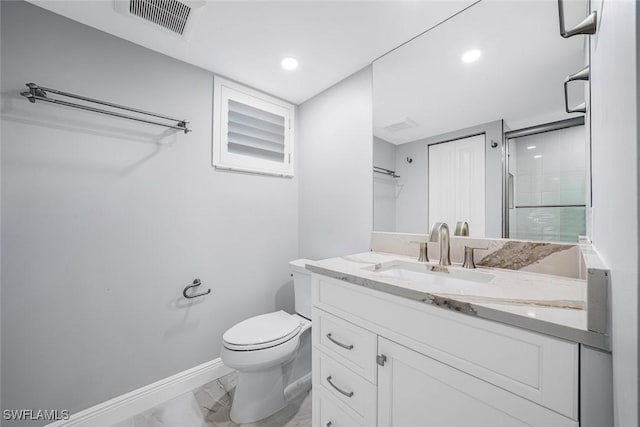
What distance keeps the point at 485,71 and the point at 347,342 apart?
145 cm

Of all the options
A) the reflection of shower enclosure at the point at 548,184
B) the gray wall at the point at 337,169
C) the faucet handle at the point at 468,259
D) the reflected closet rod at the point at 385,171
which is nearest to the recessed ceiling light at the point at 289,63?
the gray wall at the point at 337,169

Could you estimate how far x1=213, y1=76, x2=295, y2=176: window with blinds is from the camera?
71.8 inches

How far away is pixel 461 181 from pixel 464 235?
0.94ft

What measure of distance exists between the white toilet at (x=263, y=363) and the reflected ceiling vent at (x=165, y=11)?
177cm

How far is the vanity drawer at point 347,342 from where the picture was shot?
0.92m

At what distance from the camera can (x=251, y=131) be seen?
78.7 inches

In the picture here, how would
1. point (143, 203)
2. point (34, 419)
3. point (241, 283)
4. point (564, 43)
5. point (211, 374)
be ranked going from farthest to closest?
point (241, 283) < point (211, 374) < point (143, 203) < point (34, 419) < point (564, 43)

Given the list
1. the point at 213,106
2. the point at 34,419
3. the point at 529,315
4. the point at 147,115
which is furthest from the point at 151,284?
the point at 529,315

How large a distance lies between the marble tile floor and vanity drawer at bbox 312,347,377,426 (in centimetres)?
45

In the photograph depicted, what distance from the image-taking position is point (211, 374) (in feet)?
5.68

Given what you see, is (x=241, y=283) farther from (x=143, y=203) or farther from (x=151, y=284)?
(x=143, y=203)

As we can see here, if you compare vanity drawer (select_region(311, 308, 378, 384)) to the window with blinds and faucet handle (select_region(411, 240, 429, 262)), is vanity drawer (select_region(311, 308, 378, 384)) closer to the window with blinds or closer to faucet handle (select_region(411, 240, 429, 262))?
faucet handle (select_region(411, 240, 429, 262))

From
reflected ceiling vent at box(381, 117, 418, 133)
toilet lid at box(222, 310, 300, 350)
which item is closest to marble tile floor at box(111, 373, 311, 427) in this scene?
toilet lid at box(222, 310, 300, 350)

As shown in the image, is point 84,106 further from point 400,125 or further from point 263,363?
point 400,125
